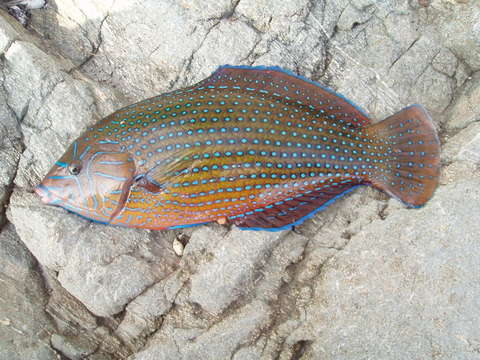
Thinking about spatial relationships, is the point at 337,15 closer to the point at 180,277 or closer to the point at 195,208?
the point at 195,208

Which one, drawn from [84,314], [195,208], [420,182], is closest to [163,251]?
[195,208]

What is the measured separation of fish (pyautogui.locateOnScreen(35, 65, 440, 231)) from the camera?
8.77 feet

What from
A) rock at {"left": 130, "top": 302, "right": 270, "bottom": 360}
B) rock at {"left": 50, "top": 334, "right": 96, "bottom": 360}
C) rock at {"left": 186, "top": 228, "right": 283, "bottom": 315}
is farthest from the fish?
rock at {"left": 50, "top": 334, "right": 96, "bottom": 360}

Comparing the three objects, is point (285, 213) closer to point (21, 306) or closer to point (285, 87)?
point (285, 87)

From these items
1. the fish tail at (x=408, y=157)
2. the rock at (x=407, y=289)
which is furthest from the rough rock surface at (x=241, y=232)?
the fish tail at (x=408, y=157)

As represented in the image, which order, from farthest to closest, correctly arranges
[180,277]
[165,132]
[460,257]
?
[180,277], [165,132], [460,257]

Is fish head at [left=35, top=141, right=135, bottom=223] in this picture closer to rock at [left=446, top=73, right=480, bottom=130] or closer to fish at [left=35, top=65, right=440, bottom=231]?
fish at [left=35, top=65, right=440, bottom=231]

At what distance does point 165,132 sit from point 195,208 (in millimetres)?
539

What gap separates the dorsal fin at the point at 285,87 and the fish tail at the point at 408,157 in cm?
21

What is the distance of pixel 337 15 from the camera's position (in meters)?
3.52

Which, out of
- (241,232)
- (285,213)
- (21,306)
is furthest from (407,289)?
(21,306)

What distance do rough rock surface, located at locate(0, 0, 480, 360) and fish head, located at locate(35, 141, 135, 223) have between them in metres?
0.22

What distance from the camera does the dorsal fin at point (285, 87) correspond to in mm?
2969

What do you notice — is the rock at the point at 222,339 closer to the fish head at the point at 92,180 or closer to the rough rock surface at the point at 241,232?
the rough rock surface at the point at 241,232
